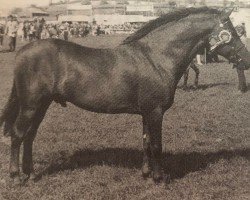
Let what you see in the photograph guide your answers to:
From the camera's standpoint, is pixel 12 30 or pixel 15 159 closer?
pixel 15 159

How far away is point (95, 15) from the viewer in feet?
283

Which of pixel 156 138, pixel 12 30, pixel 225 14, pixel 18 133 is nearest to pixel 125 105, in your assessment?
pixel 156 138

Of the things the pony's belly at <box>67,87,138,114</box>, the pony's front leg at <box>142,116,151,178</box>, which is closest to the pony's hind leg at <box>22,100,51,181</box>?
the pony's belly at <box>67,87,138,114</box>

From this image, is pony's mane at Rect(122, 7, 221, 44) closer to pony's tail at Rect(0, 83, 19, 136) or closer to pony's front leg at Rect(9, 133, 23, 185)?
pony's tail at Rect(0, 83, 19, 136)

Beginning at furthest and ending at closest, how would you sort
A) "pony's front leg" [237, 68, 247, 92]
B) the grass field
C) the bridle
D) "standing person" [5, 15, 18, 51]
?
"standing person" [5, 15, 18, 51]
"pony's front leg" [237, 68, 247, 92]
the bridle
the grass field

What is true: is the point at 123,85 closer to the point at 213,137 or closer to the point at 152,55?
the point at 152,55

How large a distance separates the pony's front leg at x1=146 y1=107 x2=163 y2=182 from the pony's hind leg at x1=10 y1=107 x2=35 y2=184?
203 centimetres

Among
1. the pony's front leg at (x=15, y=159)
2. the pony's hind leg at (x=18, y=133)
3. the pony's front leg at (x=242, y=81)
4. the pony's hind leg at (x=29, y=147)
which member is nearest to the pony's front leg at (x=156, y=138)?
the pony's hind leg at (x=29, y=147)

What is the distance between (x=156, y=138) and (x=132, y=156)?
171 centimetres

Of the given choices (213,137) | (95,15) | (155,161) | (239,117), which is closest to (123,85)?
(155,161)

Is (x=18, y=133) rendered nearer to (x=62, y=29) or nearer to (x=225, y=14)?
(x=225, y=14)

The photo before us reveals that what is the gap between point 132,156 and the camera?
9.69 meters

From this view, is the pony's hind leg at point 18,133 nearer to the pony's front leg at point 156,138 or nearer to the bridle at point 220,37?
the pony's front leg at point 156,138

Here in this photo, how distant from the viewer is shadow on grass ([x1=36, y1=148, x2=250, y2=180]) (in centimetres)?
897
